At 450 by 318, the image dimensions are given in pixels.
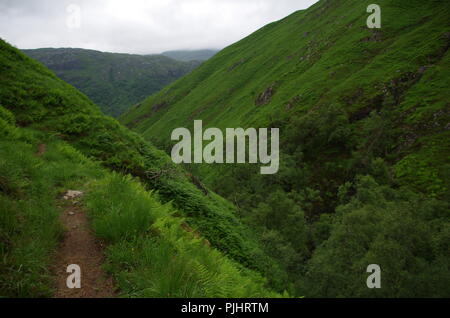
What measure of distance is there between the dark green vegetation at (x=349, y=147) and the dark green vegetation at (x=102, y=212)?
307 inches

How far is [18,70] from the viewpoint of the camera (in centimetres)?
1248

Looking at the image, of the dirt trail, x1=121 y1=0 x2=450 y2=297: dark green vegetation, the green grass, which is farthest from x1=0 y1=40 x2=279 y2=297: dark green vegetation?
x1=121 y1=0 x2=450 y2=297: dark green vegetation

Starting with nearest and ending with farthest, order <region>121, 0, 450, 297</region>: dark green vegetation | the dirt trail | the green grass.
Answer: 1. the green grass
2. the dirt trail
3. <region>121, 0, 450, 297</region>: dark green vegetation

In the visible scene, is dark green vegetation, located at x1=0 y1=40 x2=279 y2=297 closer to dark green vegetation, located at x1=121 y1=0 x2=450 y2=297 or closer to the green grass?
the green grass

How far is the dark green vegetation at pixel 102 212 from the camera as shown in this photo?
3.92 metres

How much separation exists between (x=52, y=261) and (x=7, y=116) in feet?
23.8

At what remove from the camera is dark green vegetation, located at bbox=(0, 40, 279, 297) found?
3922 mm

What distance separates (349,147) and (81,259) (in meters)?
74.1

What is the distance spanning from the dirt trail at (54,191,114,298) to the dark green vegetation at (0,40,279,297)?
18cm

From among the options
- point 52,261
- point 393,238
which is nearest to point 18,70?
point 52,261

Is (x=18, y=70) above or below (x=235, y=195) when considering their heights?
above

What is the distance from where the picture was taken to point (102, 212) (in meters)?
5.30

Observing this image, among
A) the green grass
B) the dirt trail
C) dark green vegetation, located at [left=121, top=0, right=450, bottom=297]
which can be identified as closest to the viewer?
the green grass

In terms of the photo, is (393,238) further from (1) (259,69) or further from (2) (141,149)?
(1) (259,69)
